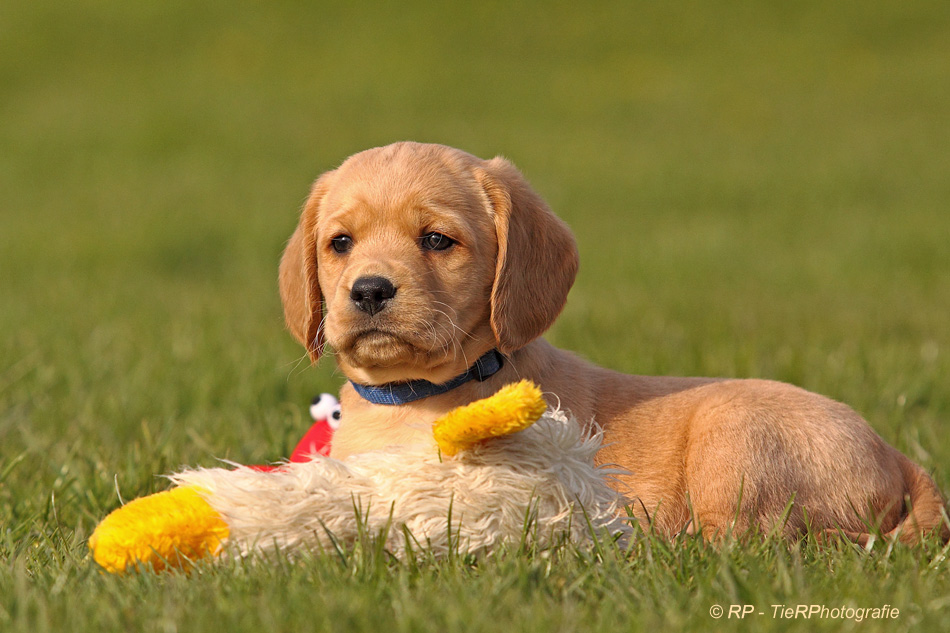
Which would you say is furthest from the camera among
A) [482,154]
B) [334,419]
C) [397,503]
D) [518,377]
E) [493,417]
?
[482,154]

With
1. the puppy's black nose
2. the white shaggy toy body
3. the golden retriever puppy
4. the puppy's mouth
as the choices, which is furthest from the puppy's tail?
the puppy's black nose

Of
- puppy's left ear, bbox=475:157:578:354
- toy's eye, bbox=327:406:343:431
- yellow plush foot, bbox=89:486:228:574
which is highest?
puppy's left ear, bbox=475:157:578:354

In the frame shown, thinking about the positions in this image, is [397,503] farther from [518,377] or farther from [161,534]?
[518,377]

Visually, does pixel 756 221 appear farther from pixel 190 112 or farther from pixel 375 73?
pixel 375 73

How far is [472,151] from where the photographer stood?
17438mm

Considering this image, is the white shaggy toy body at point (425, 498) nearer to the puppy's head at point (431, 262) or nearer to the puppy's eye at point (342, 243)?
the puppy's head at point (431, 262)

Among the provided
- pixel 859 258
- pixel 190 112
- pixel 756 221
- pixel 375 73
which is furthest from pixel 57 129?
pixel 859 258

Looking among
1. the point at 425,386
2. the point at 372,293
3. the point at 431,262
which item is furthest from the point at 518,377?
the point at 372,293

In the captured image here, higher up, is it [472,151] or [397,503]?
[397,503]

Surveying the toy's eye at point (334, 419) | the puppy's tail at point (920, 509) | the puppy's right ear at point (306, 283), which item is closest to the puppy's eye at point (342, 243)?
the puppy's right ear at point (306, 283)

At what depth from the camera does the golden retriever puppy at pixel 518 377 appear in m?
3.24

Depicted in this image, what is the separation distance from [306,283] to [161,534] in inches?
52.3

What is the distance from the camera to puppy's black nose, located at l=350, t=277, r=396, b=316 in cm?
315

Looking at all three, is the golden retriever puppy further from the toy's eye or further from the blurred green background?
the blurred green background
